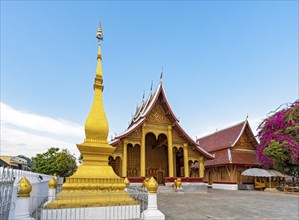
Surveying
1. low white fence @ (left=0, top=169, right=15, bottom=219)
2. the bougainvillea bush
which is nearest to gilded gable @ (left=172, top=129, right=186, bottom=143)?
the bougainvillea bush

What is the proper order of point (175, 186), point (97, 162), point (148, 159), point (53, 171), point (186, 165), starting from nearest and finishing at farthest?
point (97, 162) < point (175, 186) < point (186, 165) < point (148, 159) < point (53, 171)

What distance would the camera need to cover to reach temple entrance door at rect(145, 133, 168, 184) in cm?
1916

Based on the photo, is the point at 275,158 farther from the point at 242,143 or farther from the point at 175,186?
the point at 175,186

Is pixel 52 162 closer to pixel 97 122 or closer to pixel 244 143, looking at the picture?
pixel 244 143

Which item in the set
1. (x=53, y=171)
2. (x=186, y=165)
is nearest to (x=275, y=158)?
(x=186, y=165)

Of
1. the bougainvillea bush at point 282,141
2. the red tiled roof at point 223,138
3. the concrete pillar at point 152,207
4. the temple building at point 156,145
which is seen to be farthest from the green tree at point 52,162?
the concrete pillar at point 152,207

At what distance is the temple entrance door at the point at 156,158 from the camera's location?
19.2 meters

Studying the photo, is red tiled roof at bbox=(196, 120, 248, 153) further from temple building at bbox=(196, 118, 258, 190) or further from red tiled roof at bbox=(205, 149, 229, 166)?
red tiled roof at bbox=(205, 149, 229, 166)

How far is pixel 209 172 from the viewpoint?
24625mm

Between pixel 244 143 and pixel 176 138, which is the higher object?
pixel 176 138

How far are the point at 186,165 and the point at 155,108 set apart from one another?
487 cm

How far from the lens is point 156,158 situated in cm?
1964

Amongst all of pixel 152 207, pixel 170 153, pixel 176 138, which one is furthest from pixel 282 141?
pixel 152 207

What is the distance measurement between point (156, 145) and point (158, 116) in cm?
326
